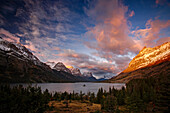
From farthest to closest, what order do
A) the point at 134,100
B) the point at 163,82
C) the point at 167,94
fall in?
1. the point at 134,100
2. the point at 163,82
3. the point at 167,94

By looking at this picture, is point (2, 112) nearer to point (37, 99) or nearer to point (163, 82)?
point (37, 99)

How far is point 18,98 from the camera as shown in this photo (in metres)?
14.7

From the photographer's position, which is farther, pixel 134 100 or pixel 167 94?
pixel 134 100

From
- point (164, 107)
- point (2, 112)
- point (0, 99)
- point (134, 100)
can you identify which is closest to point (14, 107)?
point (2, 112)

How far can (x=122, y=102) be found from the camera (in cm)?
5019

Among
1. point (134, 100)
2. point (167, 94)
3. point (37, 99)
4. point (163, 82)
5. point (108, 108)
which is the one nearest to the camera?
point (167, 94)

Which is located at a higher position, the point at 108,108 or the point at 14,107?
the point at 14,107

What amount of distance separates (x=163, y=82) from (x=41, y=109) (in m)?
19.0

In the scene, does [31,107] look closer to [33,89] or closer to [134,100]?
[33,89]

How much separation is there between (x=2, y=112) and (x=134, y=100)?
28.0m

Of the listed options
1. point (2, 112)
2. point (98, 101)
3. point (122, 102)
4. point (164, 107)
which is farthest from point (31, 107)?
point (122, 102)

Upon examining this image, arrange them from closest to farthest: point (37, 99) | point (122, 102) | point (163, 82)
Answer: point (163, 82) → point (37, 99) → point (122, 102)

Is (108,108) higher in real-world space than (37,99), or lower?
lower

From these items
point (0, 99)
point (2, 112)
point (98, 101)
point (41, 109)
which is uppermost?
point (0, 99)
